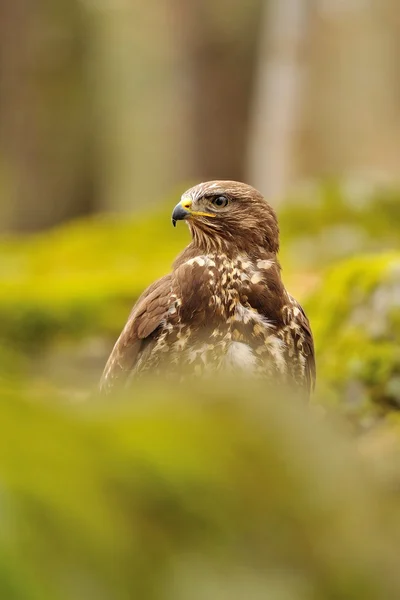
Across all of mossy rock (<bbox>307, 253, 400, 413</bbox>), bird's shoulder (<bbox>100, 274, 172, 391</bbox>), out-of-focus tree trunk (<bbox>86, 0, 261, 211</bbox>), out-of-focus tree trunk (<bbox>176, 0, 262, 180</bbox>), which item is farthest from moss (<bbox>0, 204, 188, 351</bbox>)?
out-of-focus tree trunk (<bbox>86, 0, 261, 211</bbox>)

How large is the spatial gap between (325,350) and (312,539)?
418cm

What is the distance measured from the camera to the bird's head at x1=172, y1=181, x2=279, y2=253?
14.6ft

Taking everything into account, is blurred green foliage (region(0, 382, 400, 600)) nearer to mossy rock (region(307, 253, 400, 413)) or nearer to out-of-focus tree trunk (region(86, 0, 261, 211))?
mossy rock (region(307, 253, 400, 413))

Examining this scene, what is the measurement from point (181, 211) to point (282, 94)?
9.81m

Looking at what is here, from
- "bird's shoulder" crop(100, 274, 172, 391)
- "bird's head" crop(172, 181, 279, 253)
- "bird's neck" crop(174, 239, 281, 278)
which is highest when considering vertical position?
"bird's head" crop(172, 181, 279, 253)

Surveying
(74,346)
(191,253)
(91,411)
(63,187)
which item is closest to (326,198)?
(74,346)

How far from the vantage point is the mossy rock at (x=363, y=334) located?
5.38 m

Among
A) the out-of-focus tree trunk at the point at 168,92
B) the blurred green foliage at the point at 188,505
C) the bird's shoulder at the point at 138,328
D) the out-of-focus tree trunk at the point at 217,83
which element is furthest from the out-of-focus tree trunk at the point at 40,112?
the blurred green foliage at the point at 188,505

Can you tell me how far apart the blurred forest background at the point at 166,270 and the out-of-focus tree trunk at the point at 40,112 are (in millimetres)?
44

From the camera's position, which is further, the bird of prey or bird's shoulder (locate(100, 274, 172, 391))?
bird's shoulder (locate(100, 274, 172, 391))

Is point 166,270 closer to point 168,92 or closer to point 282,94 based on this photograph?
point 282,94

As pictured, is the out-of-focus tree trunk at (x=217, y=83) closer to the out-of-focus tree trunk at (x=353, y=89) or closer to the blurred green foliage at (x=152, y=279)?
the out-of-focus tree trunk at (x=353, y=89)

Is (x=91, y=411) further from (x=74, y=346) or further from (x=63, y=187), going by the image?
(x=63, y=187)

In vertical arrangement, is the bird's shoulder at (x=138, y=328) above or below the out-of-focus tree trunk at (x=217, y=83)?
below
